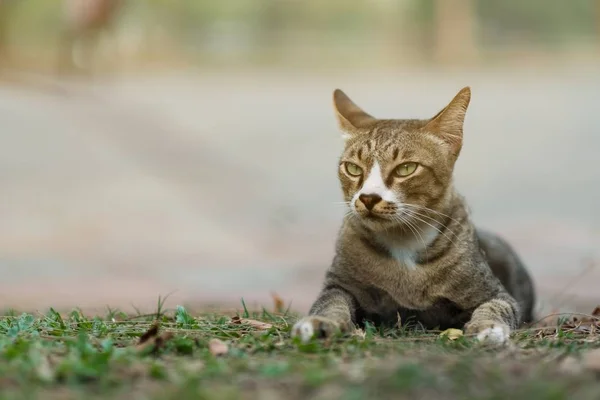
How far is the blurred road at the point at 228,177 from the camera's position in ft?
25.3

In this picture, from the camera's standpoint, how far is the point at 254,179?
9.77 meters

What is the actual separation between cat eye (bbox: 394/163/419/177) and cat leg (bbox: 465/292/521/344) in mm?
687

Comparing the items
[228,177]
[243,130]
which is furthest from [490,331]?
[243,130]

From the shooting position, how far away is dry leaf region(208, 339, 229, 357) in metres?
3.34

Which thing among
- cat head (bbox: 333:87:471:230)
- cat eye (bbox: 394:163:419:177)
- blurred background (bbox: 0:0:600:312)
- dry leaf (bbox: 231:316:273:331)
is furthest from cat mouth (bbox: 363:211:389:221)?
blurred background (bbox: 0:0:600:312)

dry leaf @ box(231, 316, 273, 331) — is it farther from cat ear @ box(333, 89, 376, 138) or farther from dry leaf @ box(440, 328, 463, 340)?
cat ear @ box(333, 89, 376, 138)

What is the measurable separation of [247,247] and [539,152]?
11.0ft

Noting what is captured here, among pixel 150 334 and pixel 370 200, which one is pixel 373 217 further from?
pixel 150 334

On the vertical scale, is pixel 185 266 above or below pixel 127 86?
below

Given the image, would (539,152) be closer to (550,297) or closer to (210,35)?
(550,297)

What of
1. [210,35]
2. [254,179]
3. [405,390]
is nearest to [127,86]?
[210,35]

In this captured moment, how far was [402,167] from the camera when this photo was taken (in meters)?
4.17

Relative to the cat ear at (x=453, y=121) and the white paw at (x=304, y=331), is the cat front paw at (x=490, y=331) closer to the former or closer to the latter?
the white paw at (x=304, y=331)

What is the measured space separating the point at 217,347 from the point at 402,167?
130 cm
